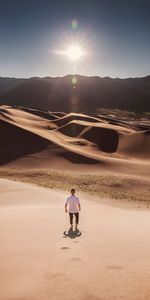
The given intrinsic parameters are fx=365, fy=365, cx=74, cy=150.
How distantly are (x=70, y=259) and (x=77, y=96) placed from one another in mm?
163309

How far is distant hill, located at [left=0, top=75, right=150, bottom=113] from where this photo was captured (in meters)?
161

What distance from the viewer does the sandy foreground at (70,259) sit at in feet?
19.2

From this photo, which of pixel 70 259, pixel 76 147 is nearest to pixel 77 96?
pixel 76 147

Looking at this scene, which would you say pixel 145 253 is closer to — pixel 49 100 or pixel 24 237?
pixel 24 237

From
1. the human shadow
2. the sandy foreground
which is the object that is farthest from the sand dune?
the human shadow

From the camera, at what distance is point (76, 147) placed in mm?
44031

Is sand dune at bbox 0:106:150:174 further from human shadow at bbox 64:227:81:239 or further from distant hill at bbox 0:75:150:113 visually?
distant hill at bbox 0:75:150:113

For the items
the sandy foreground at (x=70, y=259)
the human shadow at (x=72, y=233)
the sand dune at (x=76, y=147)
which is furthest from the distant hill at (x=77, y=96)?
the human shadow at (x=72, y=233)

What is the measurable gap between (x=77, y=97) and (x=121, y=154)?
12448 centimetres

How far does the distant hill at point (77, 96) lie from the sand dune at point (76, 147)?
93.9m

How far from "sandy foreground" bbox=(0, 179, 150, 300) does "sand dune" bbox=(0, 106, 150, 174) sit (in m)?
22.9

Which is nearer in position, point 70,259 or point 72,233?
point 70,259

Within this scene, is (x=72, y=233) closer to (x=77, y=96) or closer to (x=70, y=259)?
(x=70, y=259)

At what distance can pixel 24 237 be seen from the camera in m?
8.84
